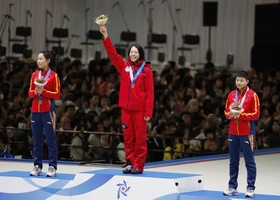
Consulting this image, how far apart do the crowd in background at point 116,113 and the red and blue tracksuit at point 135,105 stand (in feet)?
11.1

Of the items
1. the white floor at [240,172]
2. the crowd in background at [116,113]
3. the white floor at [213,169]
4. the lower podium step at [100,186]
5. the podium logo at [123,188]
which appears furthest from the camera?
the crowd in background at [116,113]

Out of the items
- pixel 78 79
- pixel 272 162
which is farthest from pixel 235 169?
pixel 78 79

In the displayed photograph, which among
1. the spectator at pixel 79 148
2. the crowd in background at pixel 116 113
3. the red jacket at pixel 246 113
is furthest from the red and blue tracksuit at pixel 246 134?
the spectator at pixel 79 148

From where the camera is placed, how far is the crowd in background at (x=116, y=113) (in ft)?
49.4

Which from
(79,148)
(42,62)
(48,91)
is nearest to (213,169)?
(79,148)

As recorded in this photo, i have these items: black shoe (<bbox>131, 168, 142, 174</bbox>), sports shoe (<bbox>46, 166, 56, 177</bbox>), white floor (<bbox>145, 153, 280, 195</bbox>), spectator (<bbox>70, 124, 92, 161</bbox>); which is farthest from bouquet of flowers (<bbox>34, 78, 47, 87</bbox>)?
spectator (<bbox>70, 124, 92, 161</bbox>)

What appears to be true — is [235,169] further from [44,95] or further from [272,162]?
[272,162]

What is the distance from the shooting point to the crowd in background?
49.4ft

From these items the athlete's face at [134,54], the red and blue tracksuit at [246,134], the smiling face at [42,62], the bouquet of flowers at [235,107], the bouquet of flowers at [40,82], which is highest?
the athlete's face at [134,54]

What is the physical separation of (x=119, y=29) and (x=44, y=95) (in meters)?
15.6

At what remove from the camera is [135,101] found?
10.6 meters

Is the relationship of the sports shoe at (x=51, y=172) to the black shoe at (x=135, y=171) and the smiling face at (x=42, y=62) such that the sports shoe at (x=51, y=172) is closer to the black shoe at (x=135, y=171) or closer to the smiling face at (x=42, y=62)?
the black shoe at (x=135, y=171)

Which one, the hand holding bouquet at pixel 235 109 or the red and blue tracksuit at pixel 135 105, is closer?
the hand holding bouquet at pixel 235 109

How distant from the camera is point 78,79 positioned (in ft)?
66.4
